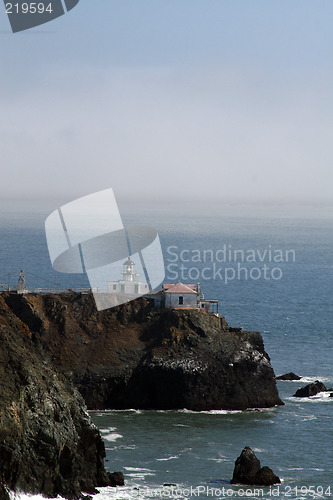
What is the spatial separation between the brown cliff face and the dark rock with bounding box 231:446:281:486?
21538 mm

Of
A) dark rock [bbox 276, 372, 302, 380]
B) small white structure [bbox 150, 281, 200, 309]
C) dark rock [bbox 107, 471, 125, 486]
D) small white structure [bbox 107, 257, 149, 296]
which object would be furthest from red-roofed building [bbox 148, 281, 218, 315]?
dark rock [bbox 107, 471, 125, 486]

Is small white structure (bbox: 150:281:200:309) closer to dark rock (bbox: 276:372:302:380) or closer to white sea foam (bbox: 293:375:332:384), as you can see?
dark rock (bbox: 276:372:302:380)

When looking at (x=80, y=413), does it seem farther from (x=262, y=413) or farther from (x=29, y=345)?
(x=262, y=413)

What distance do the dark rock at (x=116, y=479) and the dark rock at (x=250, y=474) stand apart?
7787mm

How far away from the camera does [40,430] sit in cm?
5462

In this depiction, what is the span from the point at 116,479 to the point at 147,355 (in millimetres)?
27083

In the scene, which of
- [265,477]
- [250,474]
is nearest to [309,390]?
[265,477]

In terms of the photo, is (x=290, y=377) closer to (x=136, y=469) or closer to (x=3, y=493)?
(x=136, y=469)

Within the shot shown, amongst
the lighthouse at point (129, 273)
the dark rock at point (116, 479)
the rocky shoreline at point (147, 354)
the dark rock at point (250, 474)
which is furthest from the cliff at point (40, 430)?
the lighthouse at point (129, 273)

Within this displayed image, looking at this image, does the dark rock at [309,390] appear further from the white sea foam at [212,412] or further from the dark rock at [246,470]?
the dark rock at [246,470]

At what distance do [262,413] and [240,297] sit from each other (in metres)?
78.3

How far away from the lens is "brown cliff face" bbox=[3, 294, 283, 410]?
282 ft

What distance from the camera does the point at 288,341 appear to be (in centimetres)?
11819

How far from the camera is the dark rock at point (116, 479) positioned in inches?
2416
